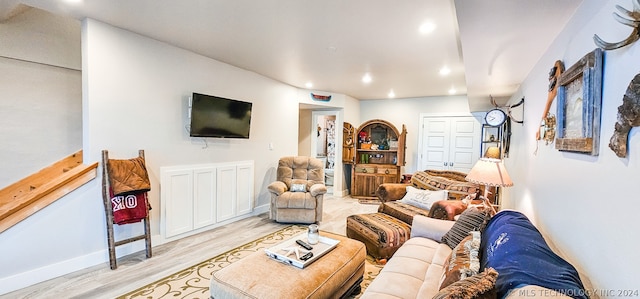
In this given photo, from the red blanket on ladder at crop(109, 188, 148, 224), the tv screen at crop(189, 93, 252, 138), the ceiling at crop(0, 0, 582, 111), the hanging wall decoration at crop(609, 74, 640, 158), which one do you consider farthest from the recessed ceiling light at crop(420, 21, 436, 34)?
the red blanket on ladder at crop(109, 188, 148, 224)

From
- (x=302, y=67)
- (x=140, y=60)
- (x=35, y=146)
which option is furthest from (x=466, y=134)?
(x=35, y=146)

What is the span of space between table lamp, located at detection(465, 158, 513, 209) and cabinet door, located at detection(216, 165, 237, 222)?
10.8 feet

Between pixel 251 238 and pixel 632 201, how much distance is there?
11.5ft

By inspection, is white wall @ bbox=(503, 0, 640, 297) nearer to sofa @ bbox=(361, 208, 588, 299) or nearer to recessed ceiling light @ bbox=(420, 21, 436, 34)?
sofa @ bbox=(361, 208, 588, 299)

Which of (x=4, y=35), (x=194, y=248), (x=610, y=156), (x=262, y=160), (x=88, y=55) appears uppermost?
(x=4, y=35)

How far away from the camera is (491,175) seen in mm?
2438

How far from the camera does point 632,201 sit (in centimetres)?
91

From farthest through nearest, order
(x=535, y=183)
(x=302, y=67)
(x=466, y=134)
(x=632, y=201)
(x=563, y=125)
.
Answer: (x=466, y=134), (x=302, y=67), (x=535, y=183), (x=563, y=125), (x=632, y=201)

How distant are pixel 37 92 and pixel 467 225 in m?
4.73

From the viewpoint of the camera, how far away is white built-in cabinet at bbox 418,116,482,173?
5984 mm

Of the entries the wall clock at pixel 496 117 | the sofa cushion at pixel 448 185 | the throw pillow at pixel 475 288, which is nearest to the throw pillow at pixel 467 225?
the throw pillow at pixel 475 288

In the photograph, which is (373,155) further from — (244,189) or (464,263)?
(464,263)

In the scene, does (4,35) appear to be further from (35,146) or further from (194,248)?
(194,248)

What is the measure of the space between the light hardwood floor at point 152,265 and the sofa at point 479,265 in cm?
191
